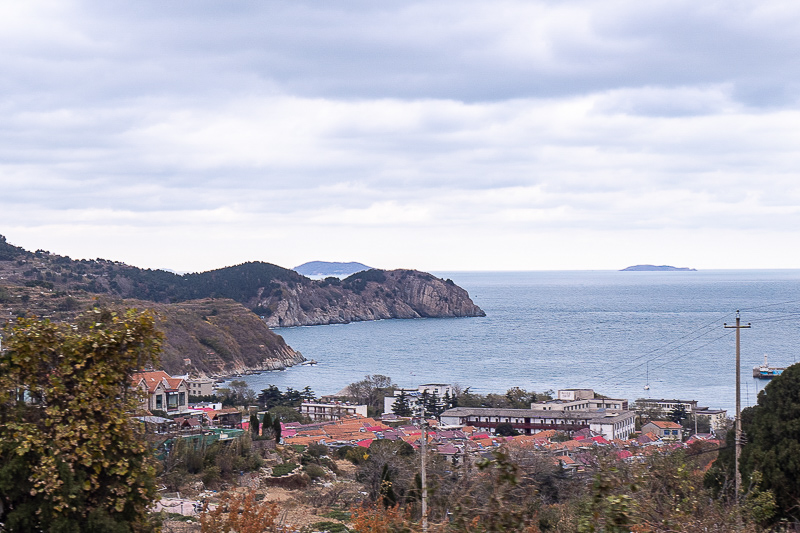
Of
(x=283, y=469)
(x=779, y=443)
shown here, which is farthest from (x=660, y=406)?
(x=779, y=443)

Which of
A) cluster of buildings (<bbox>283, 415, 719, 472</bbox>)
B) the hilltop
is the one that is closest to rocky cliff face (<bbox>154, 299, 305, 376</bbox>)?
the hilltop

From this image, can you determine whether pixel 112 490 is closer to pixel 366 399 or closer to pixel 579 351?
pixel 366 399

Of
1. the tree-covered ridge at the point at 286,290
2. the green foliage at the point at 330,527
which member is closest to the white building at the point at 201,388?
the green foliage at the point at 330,527

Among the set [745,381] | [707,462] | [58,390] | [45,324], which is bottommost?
[745,381]

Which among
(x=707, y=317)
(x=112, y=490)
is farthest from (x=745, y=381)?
(x=112, y=490)

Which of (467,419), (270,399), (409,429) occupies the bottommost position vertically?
(270,399)

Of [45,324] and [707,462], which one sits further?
[707,462]

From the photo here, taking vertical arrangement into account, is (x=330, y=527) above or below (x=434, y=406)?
above

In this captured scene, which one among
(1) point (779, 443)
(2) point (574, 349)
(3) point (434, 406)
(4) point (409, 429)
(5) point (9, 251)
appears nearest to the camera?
(1) point (779, 443)

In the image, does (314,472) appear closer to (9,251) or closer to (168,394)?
(168,394)
